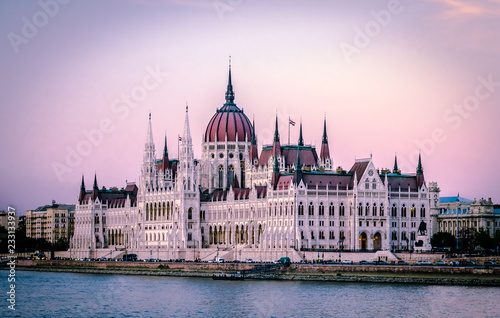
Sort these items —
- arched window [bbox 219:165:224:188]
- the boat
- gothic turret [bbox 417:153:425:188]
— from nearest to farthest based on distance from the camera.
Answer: the boat
gothic turret [bbox 417:153:425:188]
arched window [bbox 219:165:224:188]

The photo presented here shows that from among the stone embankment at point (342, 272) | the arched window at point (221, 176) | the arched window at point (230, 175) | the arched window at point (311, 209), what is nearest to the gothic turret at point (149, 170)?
the arched window at point (221, 176)

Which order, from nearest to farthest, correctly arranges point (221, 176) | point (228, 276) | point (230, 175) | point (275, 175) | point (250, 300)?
1. point (250, 300)
2. point (228, 276)
3. point (275, 175)
4. point (230, 175)
5. point (221, 176)

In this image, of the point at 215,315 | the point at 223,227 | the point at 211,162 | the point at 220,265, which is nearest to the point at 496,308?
the point at 215,315

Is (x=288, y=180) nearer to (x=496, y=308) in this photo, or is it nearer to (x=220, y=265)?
(x=220, y=265)

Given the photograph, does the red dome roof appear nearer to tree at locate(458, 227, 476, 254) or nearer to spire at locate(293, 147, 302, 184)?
spire at locate(293, 147, 302, 184)

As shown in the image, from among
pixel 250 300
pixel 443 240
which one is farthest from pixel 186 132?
pixel 250 300

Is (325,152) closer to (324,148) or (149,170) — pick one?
(324,148)

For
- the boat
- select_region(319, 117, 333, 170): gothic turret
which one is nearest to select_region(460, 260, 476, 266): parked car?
the boat
